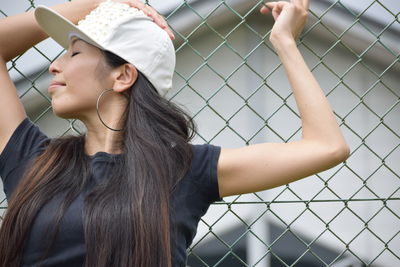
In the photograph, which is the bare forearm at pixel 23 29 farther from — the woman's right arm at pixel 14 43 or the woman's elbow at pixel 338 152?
the woman's elbow at pixel 338 152

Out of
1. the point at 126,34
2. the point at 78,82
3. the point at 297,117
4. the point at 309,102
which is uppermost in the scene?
the point at 309,102

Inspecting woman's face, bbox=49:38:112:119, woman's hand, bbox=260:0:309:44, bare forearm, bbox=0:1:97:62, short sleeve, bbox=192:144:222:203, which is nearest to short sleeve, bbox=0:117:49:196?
woman's face, bbox=49:38:112:119

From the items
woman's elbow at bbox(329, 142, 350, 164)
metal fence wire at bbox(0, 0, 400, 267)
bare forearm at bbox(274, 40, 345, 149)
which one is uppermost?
bare forearm at bbox(274, 40, 345, 149)

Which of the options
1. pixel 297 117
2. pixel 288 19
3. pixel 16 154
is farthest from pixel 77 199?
pixel 297 117

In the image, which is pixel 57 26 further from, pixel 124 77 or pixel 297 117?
pixel 297 117

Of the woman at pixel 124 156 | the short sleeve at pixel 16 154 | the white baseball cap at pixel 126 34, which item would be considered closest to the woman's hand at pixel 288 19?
the woman at pixel 124 156

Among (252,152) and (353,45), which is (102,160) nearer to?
(252,152)

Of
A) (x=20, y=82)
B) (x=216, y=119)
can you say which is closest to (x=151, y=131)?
(x=20, y=82)

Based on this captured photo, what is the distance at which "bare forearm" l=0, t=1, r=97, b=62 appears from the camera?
2377 mm

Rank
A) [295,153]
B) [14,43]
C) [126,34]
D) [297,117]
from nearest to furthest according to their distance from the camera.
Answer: [295,153]
[126,34]
[14,43]
[297,117]

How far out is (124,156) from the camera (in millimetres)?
2162

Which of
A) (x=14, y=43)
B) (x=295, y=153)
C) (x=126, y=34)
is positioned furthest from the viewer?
(x=14, y=43)

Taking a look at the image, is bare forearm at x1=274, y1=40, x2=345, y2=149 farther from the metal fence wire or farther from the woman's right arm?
the metal fence wire

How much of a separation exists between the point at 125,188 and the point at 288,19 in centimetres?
58
